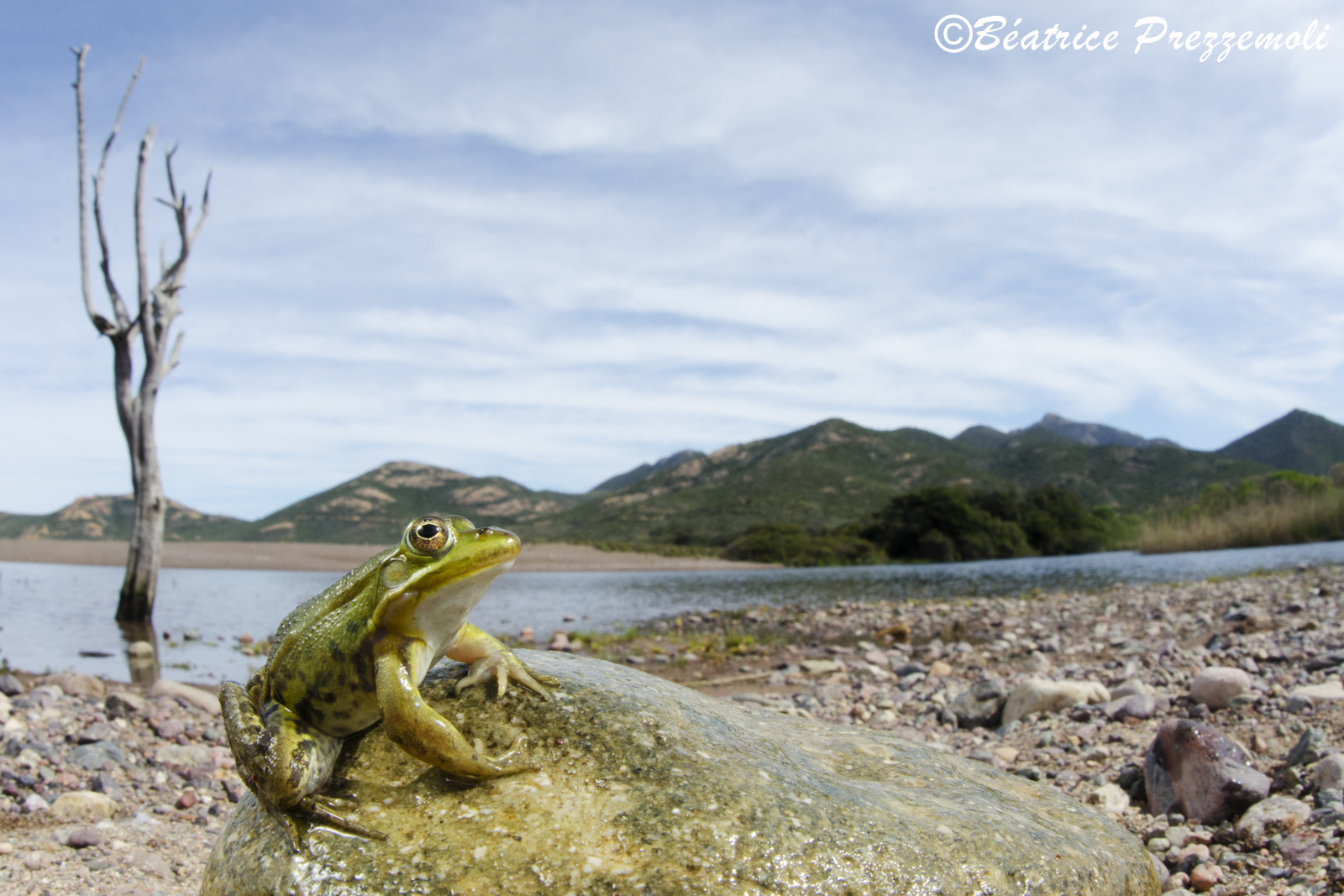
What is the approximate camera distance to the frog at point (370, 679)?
9.50ft

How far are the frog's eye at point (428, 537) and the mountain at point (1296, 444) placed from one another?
194738 millimetres

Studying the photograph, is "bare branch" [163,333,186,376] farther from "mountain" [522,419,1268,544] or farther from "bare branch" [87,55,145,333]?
"mountain" [522,419,1268,544]

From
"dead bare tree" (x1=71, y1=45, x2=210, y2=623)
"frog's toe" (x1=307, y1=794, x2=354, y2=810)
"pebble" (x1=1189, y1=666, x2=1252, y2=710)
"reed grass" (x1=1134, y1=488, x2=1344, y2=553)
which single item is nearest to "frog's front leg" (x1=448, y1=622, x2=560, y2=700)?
"frog's toe" (x1=307, y1=794, x2=354, y2=810)

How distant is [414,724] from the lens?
9.29 feet

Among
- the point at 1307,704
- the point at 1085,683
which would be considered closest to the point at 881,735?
the point at 1307,704

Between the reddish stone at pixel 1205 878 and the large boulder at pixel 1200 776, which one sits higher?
the large boulder at pixel 1200 776

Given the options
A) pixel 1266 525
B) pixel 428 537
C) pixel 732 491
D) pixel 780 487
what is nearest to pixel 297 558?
pixel 428 537

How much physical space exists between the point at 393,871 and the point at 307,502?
10934cm

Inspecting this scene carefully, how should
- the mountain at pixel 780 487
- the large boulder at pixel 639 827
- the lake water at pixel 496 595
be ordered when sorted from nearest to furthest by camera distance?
the large boulder at pixel 639 827 → the lake water at pixel 496 595 → the mountain at pixel 780 487

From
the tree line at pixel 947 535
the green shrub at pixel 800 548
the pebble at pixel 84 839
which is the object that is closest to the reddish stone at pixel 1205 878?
the pebble at pixel 84 839

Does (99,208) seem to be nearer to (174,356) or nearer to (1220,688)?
(174,356)

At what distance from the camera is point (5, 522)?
9825 cm

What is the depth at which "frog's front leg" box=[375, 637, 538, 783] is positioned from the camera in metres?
2.83

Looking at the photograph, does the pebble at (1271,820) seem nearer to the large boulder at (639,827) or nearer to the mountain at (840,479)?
the large boulder at (639,827)
